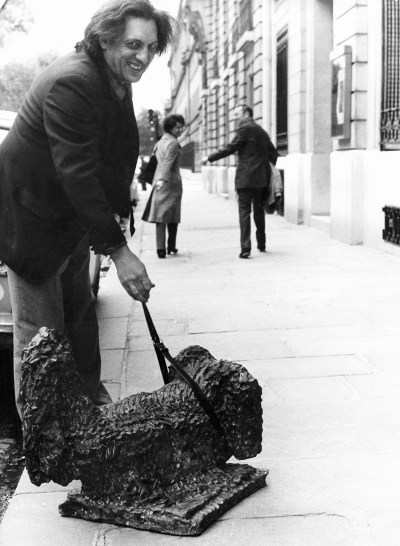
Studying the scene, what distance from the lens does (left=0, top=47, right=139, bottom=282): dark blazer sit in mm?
3248

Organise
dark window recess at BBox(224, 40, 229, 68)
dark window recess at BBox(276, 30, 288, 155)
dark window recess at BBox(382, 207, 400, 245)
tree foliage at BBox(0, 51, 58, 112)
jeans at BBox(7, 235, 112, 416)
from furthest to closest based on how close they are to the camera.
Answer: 1. tree foliage at BBox(0, 51, 58, 112)
2. dark window recess at BBox(224, 40, 229, 68)
3. dark window recess at BBox(276, 30, 288, 155)
4. dark window recess at BBox(382, 207, 400, 245)
5. jeans at BBox(7, 235, 112, 416)

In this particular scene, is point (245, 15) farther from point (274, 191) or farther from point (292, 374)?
point (292, 374)

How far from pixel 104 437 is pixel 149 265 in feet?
24.9

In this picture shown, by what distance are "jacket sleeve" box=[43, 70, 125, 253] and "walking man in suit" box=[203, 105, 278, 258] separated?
7.45 metres

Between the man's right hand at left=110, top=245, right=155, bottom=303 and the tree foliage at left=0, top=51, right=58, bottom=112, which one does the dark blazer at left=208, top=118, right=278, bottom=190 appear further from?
the tree foliage at left=0, top=51, right=58, bottom=112

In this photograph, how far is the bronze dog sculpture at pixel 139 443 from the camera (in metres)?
3.00

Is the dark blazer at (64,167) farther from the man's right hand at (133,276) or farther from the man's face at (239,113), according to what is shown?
the man's face at (239,113)

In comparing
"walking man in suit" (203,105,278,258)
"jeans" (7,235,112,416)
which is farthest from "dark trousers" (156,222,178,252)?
"jeans" (7,235,112,416)

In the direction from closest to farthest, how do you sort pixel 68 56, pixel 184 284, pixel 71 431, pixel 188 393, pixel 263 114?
pixel 71 431 < pixel 188 393 < pixel 68 56 < pixel 184 284 < pixel 263 114

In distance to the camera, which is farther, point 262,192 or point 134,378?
point 262,192

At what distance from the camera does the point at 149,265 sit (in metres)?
10.6

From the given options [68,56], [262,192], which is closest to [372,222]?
[262,192]

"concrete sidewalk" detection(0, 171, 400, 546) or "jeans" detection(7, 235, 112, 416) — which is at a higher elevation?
"jeans" detection(7, 235, 112, 416)

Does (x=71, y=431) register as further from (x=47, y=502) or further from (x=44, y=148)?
(x=44, y=148)
